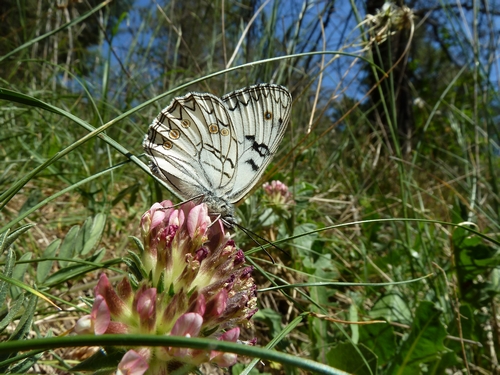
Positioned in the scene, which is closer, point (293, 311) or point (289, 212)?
point (293, 311)

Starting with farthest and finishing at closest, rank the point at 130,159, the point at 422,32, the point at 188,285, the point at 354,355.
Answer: the point at 422,32 → the point at 354,355 → the point at 130,159 → the point at 188,285

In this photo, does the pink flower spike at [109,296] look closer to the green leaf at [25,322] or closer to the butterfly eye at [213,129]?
the green leaf at [25,322]

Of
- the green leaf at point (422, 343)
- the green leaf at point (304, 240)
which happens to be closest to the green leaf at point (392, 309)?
the green leaf at point (422, 343)

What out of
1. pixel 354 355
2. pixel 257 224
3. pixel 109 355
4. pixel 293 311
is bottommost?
pixel 293 311

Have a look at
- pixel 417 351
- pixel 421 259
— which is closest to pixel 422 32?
pixel 421 259

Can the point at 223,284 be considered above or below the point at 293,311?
above

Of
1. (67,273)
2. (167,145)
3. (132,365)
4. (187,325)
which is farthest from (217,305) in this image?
(167,145)

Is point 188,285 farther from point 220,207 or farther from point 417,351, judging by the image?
point 417,351

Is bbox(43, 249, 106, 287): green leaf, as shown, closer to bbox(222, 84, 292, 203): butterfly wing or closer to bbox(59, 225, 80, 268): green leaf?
bbox(59, 225, 80, 268): green leaf
